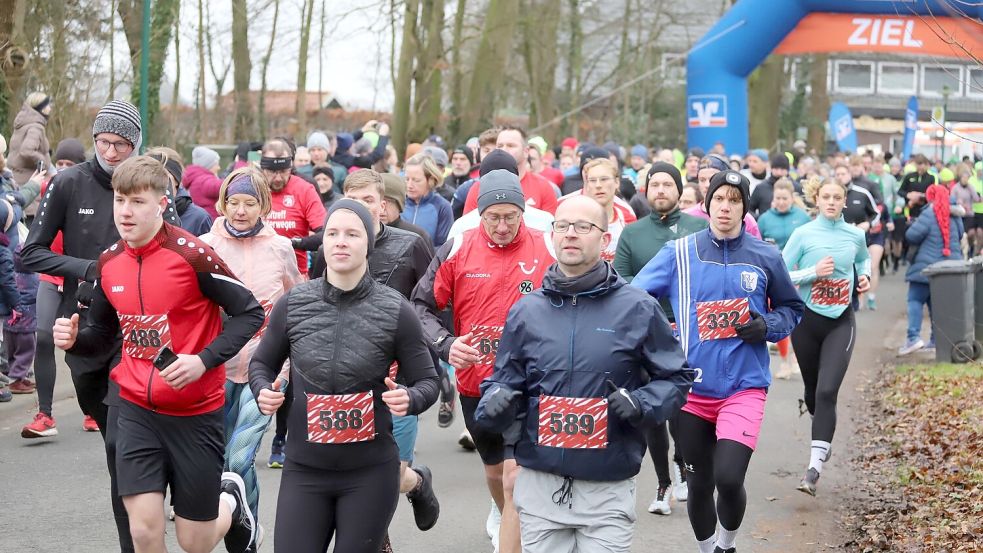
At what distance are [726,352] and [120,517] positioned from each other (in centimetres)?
292

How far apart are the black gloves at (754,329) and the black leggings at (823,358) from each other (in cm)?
229

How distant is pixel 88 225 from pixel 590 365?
2.85 meters

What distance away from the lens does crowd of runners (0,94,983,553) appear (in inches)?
198

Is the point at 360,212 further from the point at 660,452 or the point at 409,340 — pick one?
the point at 660,452

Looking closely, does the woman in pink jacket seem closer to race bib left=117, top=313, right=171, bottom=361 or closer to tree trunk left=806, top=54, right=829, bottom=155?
race bib left=117, top=313, right=171, bottom=361

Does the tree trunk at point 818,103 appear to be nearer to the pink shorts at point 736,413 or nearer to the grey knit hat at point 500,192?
the pink shorts at point 736,413

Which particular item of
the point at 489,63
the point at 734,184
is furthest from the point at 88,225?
the point at 489,63

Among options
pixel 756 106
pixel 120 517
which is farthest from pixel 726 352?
pixel 756 106

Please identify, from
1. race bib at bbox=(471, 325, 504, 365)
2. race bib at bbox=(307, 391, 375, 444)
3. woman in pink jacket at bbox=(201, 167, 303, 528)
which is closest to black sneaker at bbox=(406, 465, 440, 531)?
race bib at bbox=(471, 325, 504, 365)

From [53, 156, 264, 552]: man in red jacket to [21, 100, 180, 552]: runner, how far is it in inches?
30.1

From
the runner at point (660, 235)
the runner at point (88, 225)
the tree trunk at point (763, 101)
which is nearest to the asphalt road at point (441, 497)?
the runner at point (660, 235)

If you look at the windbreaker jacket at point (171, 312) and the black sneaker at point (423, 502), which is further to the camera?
the black sneaker at point (423, 502)

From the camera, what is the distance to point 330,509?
506 centimetres

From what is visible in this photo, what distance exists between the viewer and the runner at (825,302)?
8.62 meters
